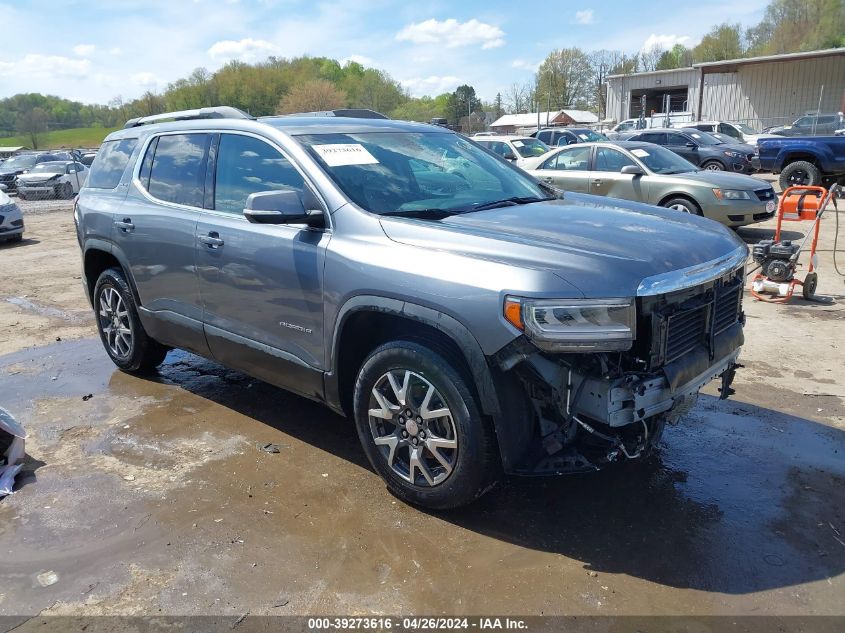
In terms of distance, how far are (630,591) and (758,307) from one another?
523 cm

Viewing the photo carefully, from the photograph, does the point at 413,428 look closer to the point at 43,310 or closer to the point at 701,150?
the point at 43,310

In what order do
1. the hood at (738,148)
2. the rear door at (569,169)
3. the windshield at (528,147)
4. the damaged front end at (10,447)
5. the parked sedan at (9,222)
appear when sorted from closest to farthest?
the damaged front end at (10,447) < the rear door at (569,169) < the parked sedan at (9,222) < the windshield at (528,147) < the hood at (738,148)

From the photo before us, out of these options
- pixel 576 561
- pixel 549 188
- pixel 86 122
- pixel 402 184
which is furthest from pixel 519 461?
pixel 86 122

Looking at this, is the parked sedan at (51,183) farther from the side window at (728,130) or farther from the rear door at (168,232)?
the side window at (728,130)

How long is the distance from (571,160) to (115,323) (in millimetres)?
8488

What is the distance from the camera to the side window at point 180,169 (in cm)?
444

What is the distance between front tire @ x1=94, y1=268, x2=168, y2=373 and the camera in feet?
17.2

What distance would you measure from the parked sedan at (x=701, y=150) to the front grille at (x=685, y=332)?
17215mm

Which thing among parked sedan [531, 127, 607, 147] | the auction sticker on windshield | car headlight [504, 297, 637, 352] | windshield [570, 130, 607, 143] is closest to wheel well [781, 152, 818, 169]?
parked sedan [531, 127, 607, 147]

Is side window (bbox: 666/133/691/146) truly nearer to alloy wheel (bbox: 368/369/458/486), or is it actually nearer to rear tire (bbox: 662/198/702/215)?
rear tire (bbox: 662/198/702/215)

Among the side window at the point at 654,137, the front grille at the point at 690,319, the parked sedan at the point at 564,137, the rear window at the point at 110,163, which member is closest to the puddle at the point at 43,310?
the rear window at the point at 110,163

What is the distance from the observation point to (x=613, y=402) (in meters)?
2.82

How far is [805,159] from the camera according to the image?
15.6 metres

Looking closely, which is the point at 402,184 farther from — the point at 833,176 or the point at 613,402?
the point at 833,176
